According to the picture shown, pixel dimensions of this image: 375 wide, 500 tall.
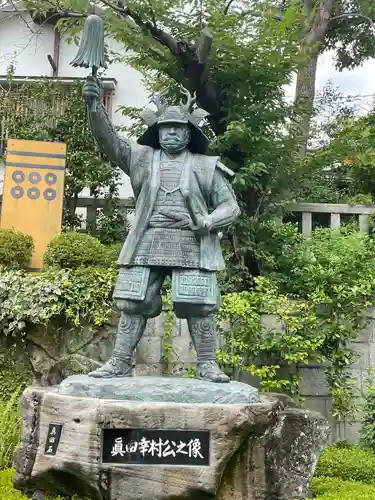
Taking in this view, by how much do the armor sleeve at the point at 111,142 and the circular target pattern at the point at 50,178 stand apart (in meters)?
3.75

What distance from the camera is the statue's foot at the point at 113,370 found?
3.77m

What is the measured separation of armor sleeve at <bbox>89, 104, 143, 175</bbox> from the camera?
3.86 m

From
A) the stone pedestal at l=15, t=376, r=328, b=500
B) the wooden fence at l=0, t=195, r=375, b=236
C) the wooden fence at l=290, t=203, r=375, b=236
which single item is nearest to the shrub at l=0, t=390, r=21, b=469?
the stone pedestal at l=15, t=376, r=328, b=500

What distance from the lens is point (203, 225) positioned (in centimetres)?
380

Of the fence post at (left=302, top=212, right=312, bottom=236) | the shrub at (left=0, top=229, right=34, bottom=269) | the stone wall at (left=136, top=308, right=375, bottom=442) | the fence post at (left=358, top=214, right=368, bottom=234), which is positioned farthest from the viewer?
the fence post at (left=302, top=212, right=312, bottom=236)

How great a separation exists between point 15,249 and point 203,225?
3.67m

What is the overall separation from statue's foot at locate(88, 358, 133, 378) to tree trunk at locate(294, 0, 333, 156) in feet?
16.8

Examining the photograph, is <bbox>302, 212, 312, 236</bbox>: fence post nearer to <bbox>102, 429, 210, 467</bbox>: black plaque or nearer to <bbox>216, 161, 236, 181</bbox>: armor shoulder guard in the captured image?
<bbox>216, 161, 236, 181</bbox>: armor shoulder guard

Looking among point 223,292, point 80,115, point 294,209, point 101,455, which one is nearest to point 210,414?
point 101,455

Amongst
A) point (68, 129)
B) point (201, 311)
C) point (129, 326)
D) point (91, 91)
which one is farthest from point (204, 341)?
point (68, 129)

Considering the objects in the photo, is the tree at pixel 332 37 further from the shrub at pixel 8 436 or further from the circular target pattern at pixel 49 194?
the shrub at pixel 8 436

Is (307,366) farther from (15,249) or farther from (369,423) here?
(15,249)

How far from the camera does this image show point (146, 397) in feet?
11.5

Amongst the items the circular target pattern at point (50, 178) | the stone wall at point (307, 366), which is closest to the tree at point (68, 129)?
the circular target pattern at point (50, 178)
